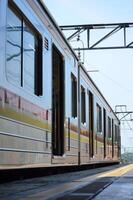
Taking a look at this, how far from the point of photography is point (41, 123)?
25.5 feet

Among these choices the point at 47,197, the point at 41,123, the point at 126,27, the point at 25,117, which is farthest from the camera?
the point at 126,27

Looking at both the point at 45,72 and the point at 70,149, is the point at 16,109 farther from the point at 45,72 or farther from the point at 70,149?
the point at 70,149

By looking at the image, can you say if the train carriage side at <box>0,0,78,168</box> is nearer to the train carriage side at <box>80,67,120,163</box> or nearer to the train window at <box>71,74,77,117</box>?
the train window at <box>71,74,77,117</box>

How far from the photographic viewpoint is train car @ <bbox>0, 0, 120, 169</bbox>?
606cm

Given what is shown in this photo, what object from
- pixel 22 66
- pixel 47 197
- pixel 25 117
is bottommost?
pixel 47 197

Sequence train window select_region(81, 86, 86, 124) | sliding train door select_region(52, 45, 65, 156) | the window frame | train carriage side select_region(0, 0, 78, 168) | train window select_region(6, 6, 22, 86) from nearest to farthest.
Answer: train carriage side select_region(0, 0, 78, 168) < train window select_region(6, 6, 22, 86) < sliding train door select_region(52, 45, 65, 156) < train window select_region(81, 86, 86, 124) < the window frame

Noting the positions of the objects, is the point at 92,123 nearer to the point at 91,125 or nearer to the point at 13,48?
the point at 91,125

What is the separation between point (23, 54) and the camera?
6.79 m

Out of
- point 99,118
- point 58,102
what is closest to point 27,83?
point 58,102

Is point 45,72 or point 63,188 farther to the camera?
point 45,72

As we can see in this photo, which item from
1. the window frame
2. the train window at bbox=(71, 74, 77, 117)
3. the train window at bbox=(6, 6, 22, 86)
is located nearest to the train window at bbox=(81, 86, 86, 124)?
the train window at bbox=(71, 74, 77, 117)

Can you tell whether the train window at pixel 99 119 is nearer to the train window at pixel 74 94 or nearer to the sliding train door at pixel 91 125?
the sliding train door at pixel 91 125

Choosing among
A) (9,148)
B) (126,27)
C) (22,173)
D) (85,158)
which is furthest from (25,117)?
(126,27)

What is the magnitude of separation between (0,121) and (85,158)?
7734 mm
